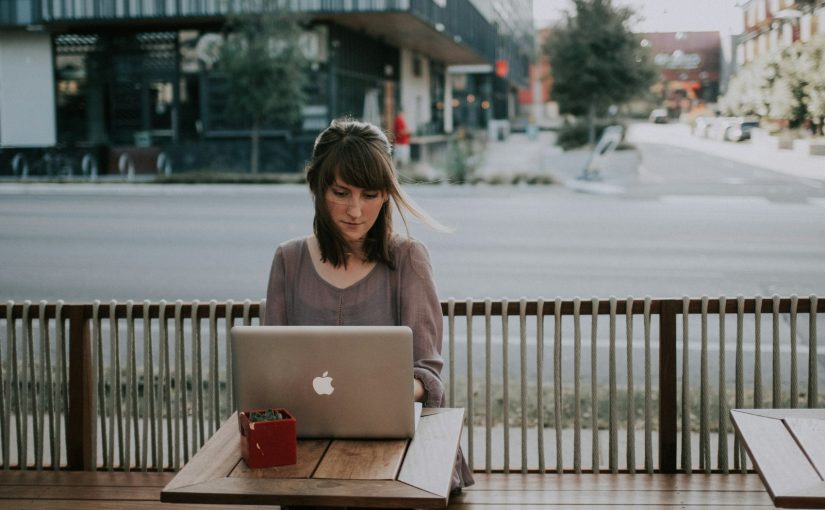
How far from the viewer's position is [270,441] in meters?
2.47

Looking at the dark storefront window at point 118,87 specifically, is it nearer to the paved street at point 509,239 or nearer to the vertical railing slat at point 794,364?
the paved street at point 509,239

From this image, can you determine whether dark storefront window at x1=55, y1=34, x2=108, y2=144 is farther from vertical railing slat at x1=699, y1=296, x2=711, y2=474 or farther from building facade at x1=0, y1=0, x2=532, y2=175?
vertical railing slat at x1=699, y1=296, x2=711, y2=474

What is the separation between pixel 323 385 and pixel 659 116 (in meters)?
6.84

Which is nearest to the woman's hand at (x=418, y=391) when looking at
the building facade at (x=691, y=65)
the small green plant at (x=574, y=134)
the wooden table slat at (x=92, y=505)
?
the wooden table slat at (x=92, y=505)

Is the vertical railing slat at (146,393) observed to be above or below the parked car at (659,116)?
below

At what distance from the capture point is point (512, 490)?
3.77 m

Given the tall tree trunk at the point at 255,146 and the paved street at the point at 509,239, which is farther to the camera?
the tall tree trunk at the point at 255,146

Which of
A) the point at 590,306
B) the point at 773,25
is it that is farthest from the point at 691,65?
the point at 590,306

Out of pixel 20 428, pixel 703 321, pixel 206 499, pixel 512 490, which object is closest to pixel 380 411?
pixel 206 499

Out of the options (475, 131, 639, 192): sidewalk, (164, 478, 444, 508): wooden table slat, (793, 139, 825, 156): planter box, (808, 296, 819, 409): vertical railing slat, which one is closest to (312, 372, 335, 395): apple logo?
(164, 478, 444, 508): wooden table slat

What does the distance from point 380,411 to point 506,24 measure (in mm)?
42144

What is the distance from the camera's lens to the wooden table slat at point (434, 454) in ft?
7.78

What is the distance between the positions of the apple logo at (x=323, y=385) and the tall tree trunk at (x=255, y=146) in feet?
64.2

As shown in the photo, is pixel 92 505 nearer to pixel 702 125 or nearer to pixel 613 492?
pixel 613 492
